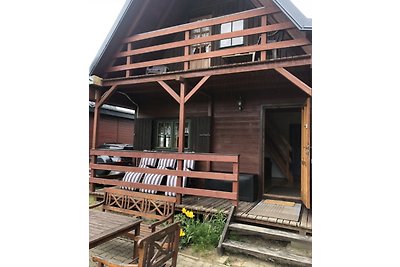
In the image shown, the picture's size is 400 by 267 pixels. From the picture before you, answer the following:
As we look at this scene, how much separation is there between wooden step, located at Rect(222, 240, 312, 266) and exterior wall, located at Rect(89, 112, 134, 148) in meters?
11.0

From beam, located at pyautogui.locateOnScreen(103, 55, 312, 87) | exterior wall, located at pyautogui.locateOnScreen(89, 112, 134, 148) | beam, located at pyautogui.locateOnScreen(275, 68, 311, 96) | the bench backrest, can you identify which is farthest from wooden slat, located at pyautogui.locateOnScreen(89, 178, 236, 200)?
exterior wall, located at pyautogui.locateOnScreen(89, 112, 134, 148)

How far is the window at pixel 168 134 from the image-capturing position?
6.73m

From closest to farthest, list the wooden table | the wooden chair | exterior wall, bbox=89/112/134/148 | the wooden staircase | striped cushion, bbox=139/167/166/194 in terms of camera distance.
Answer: the wooden chair, the wooden table, the wooden staircase, striped cushion, bbox=139/167/166/194, exterior wall, bbox=89/112/134/148

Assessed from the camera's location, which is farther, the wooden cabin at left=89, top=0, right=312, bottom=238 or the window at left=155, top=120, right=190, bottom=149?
the window at left=155, top=120, right=190, bottom=149

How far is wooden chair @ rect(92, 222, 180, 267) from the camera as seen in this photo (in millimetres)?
1926

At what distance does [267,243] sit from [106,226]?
8.09 ft

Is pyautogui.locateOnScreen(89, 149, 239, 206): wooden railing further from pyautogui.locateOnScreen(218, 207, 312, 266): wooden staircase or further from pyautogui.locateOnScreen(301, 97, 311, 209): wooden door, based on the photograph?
pyautogui.locateOnScreen(301, 97, 311, 209): wooden door

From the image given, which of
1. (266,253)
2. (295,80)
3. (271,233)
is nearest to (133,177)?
(271,233)

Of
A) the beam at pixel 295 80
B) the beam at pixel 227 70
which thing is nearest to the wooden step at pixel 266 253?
the beam at pixel 295 80

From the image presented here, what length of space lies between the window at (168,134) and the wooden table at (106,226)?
3712mm

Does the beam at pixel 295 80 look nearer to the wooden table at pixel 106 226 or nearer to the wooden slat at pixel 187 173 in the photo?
the wooden slat at pixel 187 173

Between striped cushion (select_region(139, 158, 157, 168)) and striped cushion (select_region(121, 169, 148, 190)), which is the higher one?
striped cushion (select_region(139, 158, 157, 168))
